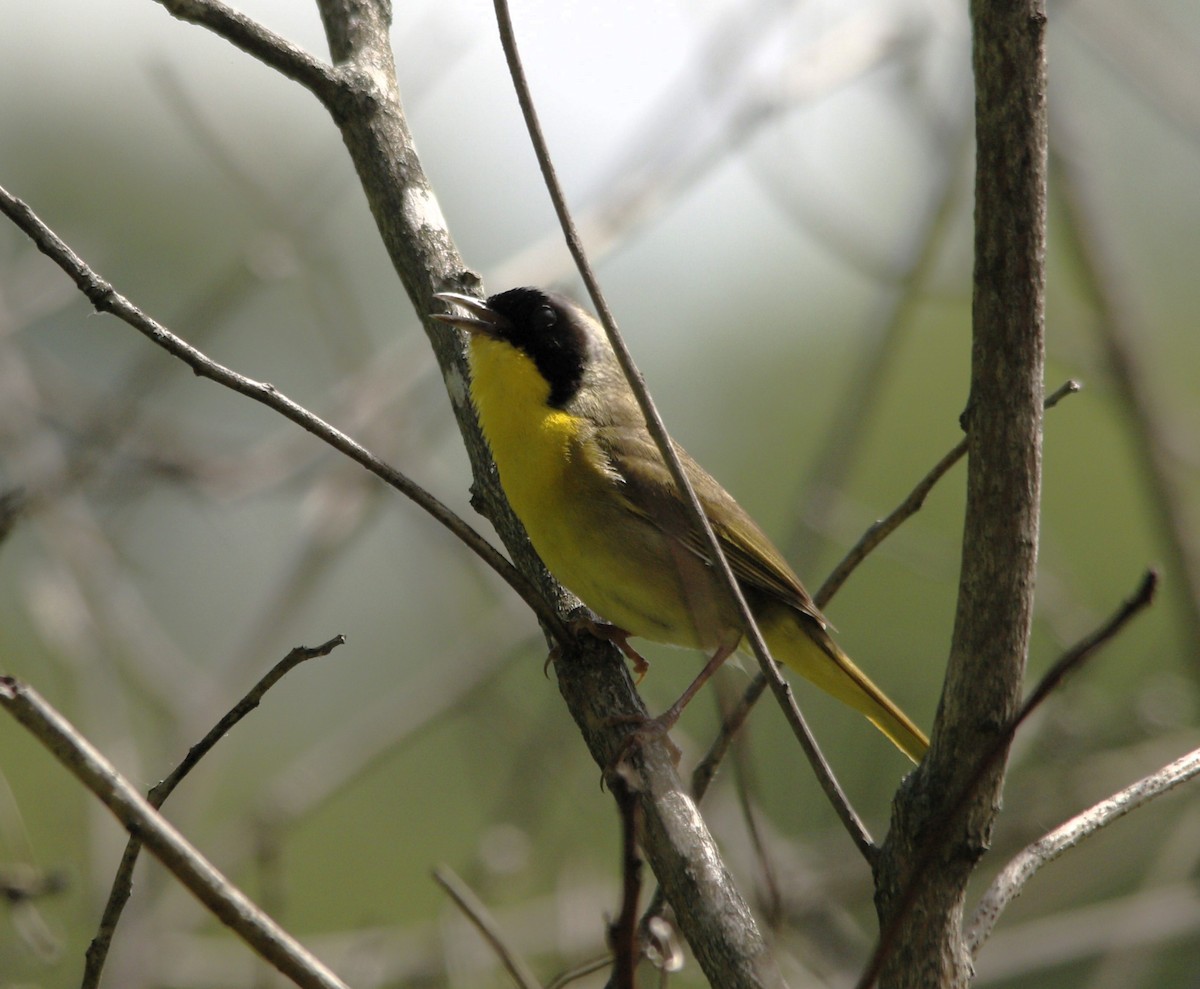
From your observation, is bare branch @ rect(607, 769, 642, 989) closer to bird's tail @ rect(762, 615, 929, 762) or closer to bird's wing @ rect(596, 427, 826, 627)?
bird's wing @ rect(596, 427, 826, 627)

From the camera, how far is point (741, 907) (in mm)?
1941

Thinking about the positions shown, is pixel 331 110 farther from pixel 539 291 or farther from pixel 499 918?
pixel 499 918

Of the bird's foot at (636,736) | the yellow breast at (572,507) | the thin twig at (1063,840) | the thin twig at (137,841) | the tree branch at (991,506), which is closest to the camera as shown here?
the thin twig at (137,841)

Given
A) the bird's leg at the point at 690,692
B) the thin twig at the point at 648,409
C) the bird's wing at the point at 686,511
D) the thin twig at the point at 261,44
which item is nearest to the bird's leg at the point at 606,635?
the bird's leg at the point at 690,692


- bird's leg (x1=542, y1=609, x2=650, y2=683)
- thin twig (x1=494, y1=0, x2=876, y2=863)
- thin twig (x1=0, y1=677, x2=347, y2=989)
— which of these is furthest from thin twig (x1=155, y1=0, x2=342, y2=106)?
thin twig (x1=0, y1=677, x2=347, y2=989)

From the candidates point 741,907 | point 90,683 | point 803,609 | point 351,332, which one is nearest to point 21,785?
point 90,683

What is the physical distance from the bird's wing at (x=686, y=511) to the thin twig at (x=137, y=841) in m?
2.10

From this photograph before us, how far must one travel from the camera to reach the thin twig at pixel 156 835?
1266mm

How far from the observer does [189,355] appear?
2.01m

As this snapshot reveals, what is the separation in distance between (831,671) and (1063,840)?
6.56ft

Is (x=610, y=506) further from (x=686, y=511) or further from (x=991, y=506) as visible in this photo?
(x=991, y=506)

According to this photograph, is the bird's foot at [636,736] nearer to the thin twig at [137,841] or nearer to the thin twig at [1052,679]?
the thin twig at [137,841]

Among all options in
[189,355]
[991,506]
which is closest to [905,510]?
[991,506]

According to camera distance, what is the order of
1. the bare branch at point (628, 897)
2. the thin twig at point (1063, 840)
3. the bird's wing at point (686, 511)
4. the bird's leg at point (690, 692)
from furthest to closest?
the bird's wing at point (686, 511) → the bird's leg at point (690, 692) → the thin twig at point (1063, 840) → the bare branch at point (628, 897)
